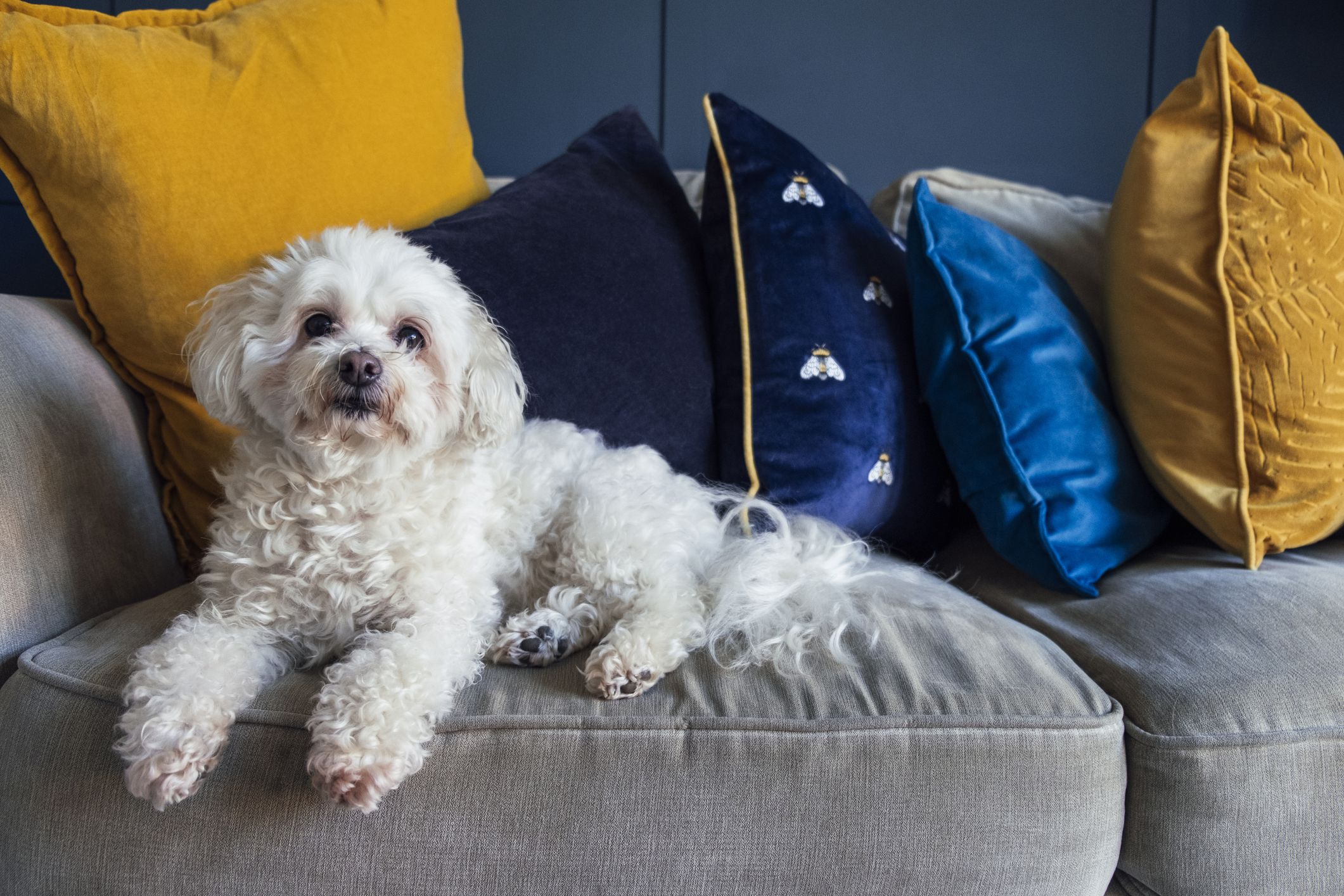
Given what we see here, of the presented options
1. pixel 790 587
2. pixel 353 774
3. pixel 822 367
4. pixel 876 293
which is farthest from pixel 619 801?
pixel 876 293

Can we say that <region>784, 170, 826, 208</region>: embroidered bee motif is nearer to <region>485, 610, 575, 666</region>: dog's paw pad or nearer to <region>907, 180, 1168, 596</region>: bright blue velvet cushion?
<region>907, 180, 1168, 596</region>: bright blue velvet cushion

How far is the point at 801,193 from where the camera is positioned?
5.03 feet

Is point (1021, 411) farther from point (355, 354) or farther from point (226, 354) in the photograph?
point (226, 354)

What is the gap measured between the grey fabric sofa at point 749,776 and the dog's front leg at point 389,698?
0.03m

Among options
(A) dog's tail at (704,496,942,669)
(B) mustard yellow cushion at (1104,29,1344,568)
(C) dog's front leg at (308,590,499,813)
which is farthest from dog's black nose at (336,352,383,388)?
(B) mustard yellow cushion at (1104,29,1344,568)

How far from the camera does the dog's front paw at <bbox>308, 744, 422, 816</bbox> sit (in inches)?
32.2

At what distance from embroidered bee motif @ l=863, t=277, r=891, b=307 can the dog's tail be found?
1.41ft

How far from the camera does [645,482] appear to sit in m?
1.30

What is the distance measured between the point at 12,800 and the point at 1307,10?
3.22 m

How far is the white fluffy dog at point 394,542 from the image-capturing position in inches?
39.1

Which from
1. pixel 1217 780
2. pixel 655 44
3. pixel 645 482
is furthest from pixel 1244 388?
pixel 655 44

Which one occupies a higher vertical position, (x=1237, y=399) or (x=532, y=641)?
(x=1237, y=399)

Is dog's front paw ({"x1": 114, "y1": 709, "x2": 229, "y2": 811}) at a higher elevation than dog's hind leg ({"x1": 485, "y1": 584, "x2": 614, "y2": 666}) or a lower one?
higher

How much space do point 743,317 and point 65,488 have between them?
1.04 meters
